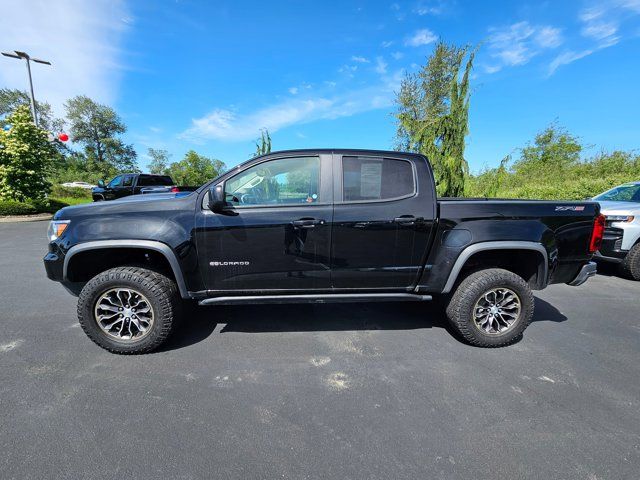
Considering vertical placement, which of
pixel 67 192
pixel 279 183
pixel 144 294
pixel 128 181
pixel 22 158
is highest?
pixel 22 158

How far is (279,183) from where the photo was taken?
297 cm

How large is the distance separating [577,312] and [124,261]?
556 centimetres

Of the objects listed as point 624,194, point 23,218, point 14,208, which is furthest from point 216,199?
point 14,208

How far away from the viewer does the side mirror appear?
262 cm

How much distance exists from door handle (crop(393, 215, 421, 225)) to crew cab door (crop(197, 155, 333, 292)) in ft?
2.15

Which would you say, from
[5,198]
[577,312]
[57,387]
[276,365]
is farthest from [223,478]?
[5,198]

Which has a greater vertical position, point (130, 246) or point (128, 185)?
point (128, 185)

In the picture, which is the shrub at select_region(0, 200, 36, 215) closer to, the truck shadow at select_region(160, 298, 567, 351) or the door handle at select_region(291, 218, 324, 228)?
the truck shadow at select_region(160, 298, 567, 351)

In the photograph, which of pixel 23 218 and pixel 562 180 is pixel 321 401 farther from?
pixel 562 180

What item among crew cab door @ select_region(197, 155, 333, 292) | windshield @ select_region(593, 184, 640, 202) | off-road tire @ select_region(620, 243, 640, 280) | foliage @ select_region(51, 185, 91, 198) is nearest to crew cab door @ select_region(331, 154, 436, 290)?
crew cab door @ select_region(197, 155, 333, 292)

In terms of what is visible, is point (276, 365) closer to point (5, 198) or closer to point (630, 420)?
point (630, 420)

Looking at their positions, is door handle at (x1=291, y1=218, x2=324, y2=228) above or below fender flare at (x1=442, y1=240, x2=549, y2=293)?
above

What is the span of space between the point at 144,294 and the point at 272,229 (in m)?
1.35

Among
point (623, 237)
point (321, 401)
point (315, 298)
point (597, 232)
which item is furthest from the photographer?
point (623, 237)
